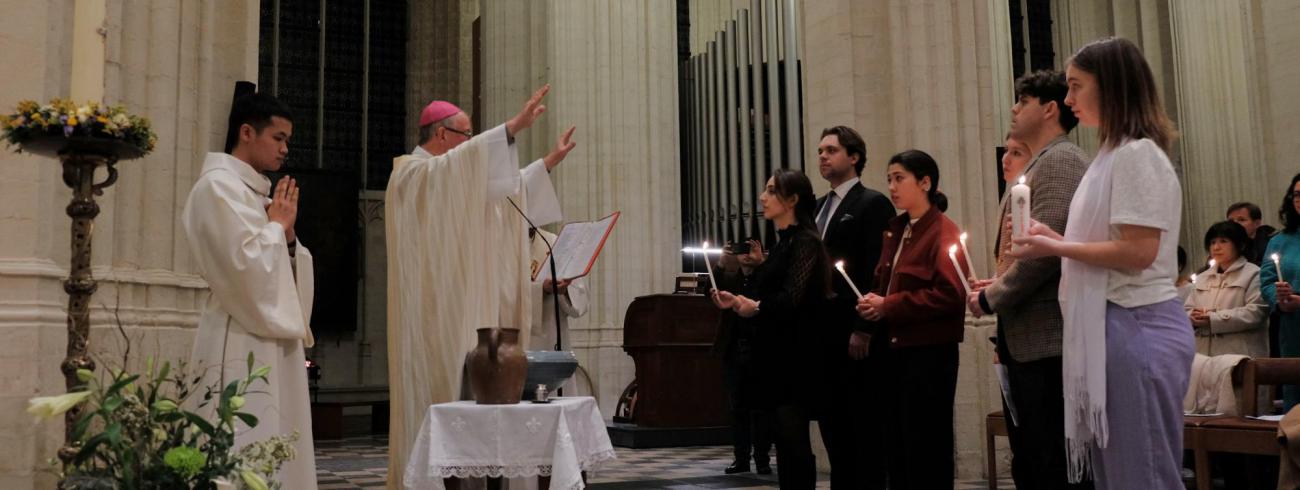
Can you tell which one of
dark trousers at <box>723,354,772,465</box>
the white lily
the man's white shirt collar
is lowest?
dark trousers at <box>723,354,772,465</box>

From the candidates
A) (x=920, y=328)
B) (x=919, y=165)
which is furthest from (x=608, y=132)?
(x=920, y=328)

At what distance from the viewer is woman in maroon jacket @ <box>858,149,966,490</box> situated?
139 inches

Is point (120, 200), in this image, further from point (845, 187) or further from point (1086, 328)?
point (1086, 328)

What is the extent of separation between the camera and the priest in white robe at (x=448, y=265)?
4.15 m

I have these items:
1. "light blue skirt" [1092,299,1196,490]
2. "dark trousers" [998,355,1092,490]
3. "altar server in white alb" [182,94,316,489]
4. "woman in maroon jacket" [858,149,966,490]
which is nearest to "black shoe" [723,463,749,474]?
"woman in maroon jacket" [858,149,966,490]

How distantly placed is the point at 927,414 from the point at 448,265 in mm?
1880

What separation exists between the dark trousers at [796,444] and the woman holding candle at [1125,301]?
1.45 m

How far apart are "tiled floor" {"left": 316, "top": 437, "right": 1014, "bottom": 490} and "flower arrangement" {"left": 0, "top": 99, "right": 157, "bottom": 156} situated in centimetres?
395

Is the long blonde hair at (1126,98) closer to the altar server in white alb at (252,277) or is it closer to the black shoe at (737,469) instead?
the altar server in white alb at (252,277)

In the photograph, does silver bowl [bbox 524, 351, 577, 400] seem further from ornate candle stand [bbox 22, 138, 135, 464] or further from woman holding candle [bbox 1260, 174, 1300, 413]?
woman holding candle [bbox 1260, 174, 1300, 413]

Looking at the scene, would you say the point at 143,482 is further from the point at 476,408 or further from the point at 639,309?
the point at 639,309

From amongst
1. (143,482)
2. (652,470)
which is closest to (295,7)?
(652,470)

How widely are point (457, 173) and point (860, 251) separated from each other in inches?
64.8

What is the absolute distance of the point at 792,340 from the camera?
3.97 metres
